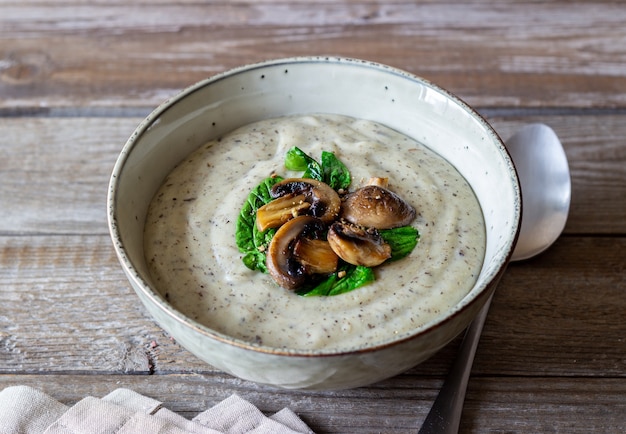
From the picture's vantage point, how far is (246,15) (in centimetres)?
353

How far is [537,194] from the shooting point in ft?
8.39

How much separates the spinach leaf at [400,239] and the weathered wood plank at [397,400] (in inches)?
14.1

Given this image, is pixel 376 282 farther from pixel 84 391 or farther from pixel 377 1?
pixel 377 1

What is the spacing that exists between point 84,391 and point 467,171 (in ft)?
4.18

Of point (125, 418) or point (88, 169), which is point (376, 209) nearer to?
point (125, 418)

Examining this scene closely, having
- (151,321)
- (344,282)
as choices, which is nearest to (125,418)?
(151,321)

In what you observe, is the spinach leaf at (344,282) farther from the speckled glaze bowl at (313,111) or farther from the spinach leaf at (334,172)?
the spinach leaf at (334,172)

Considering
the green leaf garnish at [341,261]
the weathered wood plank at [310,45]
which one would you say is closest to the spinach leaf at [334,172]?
the green leaf garnish at [341,261]

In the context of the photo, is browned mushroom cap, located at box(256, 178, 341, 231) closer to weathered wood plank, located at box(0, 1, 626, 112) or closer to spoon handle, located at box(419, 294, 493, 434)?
spoon handle, located at box(419, 294, 493, 434)

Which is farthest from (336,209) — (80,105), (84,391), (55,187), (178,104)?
(80,105)

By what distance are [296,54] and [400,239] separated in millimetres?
1499

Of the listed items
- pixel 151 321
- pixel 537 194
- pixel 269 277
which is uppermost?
pixel 269 277

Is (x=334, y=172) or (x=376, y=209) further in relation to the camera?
(x=334, y=172)

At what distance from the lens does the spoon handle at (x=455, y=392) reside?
1.92 meters
